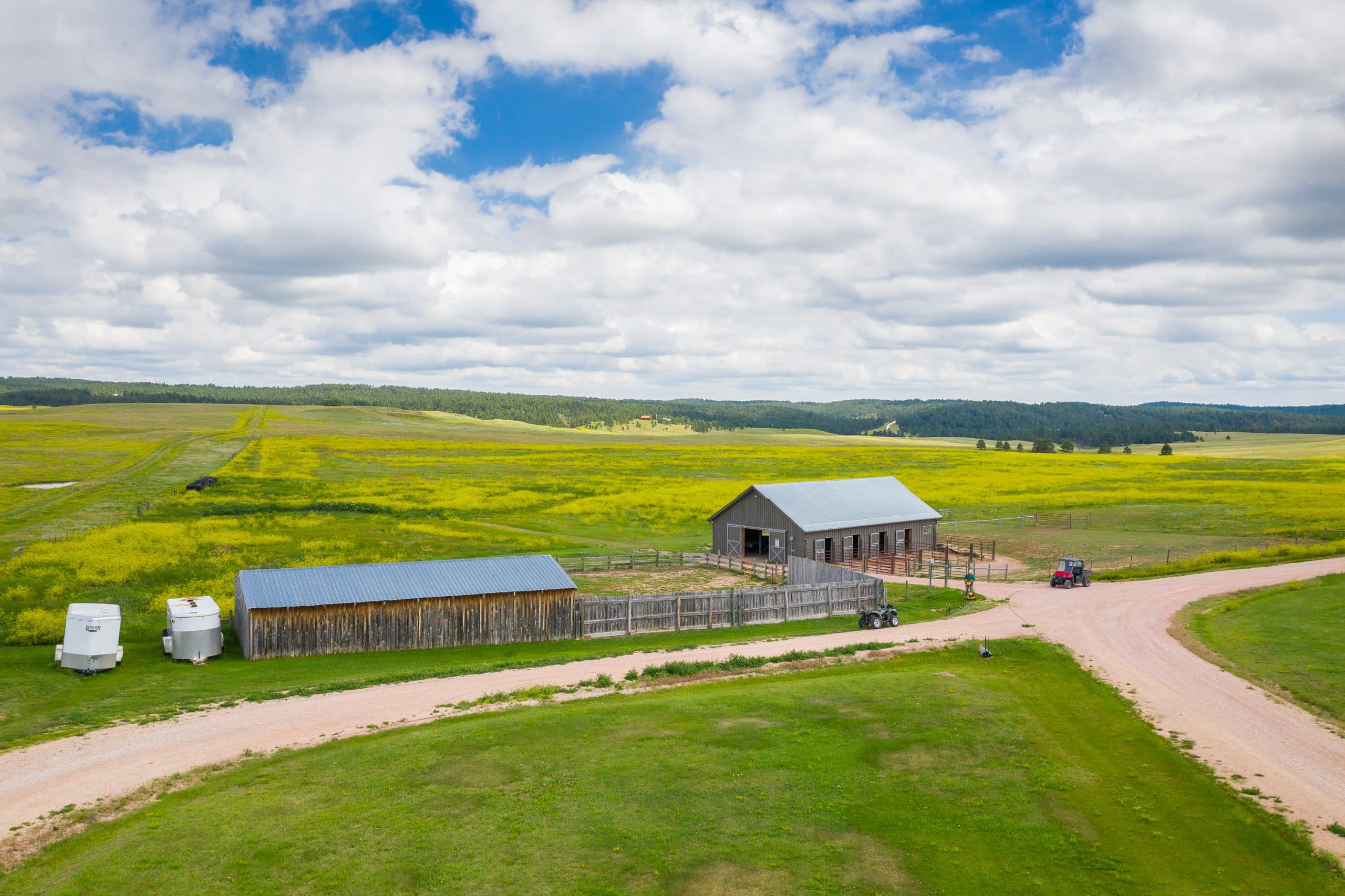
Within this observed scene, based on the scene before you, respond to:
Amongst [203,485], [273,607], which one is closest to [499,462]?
[203,485]

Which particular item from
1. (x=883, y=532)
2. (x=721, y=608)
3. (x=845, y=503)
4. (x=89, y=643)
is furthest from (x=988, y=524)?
(x=89, y=643)

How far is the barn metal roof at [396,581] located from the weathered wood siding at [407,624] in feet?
0.87

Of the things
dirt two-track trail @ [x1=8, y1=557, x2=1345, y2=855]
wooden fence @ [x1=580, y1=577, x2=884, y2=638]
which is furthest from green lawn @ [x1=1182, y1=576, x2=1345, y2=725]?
wooden fence @ [x1=580, y1=577, x2=884, y2=638]

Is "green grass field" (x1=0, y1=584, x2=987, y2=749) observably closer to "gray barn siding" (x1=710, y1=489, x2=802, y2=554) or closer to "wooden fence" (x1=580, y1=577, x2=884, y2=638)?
"wooden fence" (x1=580, y1=577, x2=884, y2=638)

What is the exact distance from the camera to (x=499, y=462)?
121 metres

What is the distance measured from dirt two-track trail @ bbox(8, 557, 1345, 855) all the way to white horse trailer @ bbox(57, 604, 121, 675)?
6925 millimetres

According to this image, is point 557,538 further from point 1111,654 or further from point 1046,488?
point 1046,488

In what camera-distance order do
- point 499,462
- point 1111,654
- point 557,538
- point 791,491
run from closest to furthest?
point 1111,654 → point 791,491 → point 557,538 → point 499,462

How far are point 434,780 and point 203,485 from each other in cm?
6921

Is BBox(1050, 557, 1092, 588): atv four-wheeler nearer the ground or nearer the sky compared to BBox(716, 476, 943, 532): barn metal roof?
nearer the ground

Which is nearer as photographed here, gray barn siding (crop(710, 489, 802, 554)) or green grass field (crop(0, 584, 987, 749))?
green grass field (crop(0, 584, 987, 749))

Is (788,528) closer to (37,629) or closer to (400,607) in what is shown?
(400,607)

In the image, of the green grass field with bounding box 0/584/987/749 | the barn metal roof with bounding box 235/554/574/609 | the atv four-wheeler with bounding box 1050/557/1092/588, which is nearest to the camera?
the green grass field with bounding box 0/584/987/749

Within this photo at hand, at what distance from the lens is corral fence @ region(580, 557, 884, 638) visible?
34.9 m
